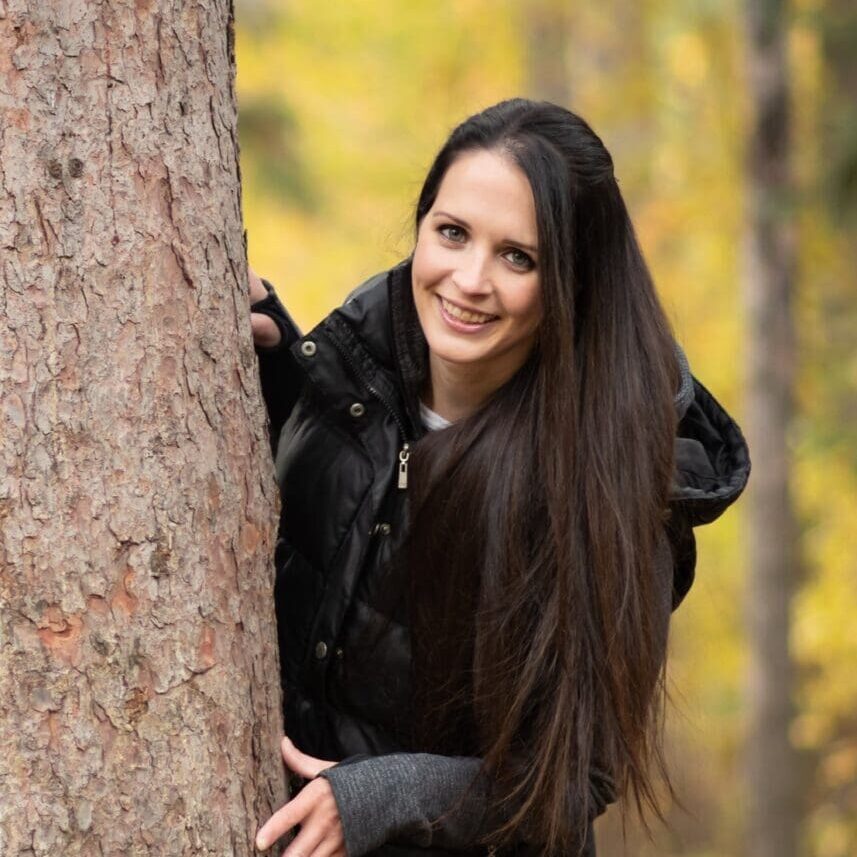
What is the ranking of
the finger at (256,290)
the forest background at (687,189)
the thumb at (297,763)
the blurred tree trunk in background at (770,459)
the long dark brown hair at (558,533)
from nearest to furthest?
the thumb at (297,763), the long dark brown hair at (558,533), the finger at (256,290), the blurred tree trunk in background at (770,459), the forest background at (687,189)

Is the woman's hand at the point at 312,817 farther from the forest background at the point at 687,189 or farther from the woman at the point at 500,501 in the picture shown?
the forest background at the point at 687,189

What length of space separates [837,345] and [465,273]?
23.9 feet

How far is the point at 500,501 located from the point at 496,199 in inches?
22.1

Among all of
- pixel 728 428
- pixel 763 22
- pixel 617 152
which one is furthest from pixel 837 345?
pixel 728 428

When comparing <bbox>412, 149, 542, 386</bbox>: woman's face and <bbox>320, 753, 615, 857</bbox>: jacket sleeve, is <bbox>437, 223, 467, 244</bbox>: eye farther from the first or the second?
<bbox>320, 753, 615, 857</bbox>: jacket sleeve

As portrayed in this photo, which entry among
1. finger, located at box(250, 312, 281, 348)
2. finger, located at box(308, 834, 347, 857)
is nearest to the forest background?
finger, located at box(250, 312, 281, 348)

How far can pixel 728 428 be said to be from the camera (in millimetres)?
2846

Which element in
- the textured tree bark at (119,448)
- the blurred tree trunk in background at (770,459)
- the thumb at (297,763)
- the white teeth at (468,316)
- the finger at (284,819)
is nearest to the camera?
the textured tree bark at (119,448)

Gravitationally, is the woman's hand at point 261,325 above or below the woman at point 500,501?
above

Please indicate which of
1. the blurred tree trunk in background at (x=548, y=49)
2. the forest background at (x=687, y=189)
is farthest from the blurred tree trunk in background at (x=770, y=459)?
the blurred tree trunk in background at (x=548, y=49)

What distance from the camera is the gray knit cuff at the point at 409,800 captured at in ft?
7.37

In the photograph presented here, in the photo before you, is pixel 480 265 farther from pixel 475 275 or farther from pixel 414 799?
pixel 414 799

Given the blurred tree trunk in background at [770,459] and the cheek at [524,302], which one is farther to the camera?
the blurred tree trunk in background at [770,459]

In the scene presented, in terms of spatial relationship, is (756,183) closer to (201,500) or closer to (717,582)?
(717,582)
